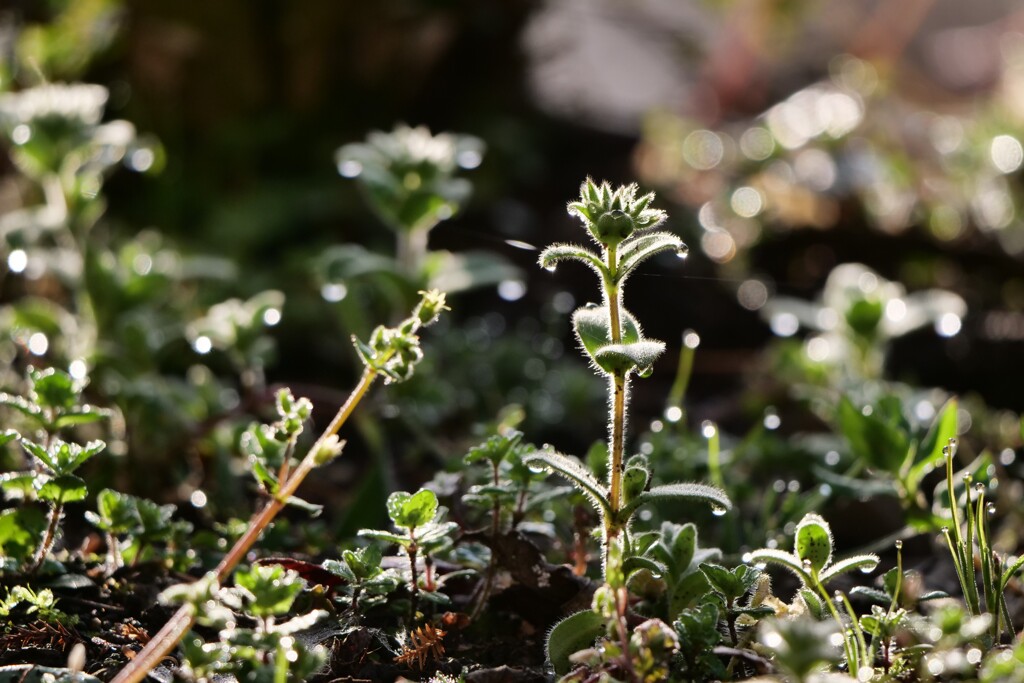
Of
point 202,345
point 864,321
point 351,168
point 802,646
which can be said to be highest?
point 351,168

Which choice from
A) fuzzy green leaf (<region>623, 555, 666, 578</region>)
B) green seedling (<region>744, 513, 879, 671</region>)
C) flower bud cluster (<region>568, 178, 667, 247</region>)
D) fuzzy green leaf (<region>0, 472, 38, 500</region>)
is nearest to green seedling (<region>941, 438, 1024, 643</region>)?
green seedling (<region>744, 513, 879, 671</region>)

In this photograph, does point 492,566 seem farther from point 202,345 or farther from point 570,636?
point 202,345

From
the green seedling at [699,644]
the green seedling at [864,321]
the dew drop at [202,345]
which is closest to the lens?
the green seedling at [699,644]

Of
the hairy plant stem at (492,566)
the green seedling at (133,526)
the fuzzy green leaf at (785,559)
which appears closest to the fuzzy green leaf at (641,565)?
the fuzzy green leaf at (785,559)

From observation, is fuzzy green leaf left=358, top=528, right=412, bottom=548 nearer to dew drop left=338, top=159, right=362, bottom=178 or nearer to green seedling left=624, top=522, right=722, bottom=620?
green seedling left=624, top=522, right=722, bottom=620

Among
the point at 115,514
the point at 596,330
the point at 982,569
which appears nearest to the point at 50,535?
the point at 115,514

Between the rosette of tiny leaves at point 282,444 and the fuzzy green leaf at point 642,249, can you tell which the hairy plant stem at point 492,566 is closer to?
the rosette of tiny leaves at point 282,444

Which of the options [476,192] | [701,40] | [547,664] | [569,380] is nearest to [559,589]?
[547,664]
